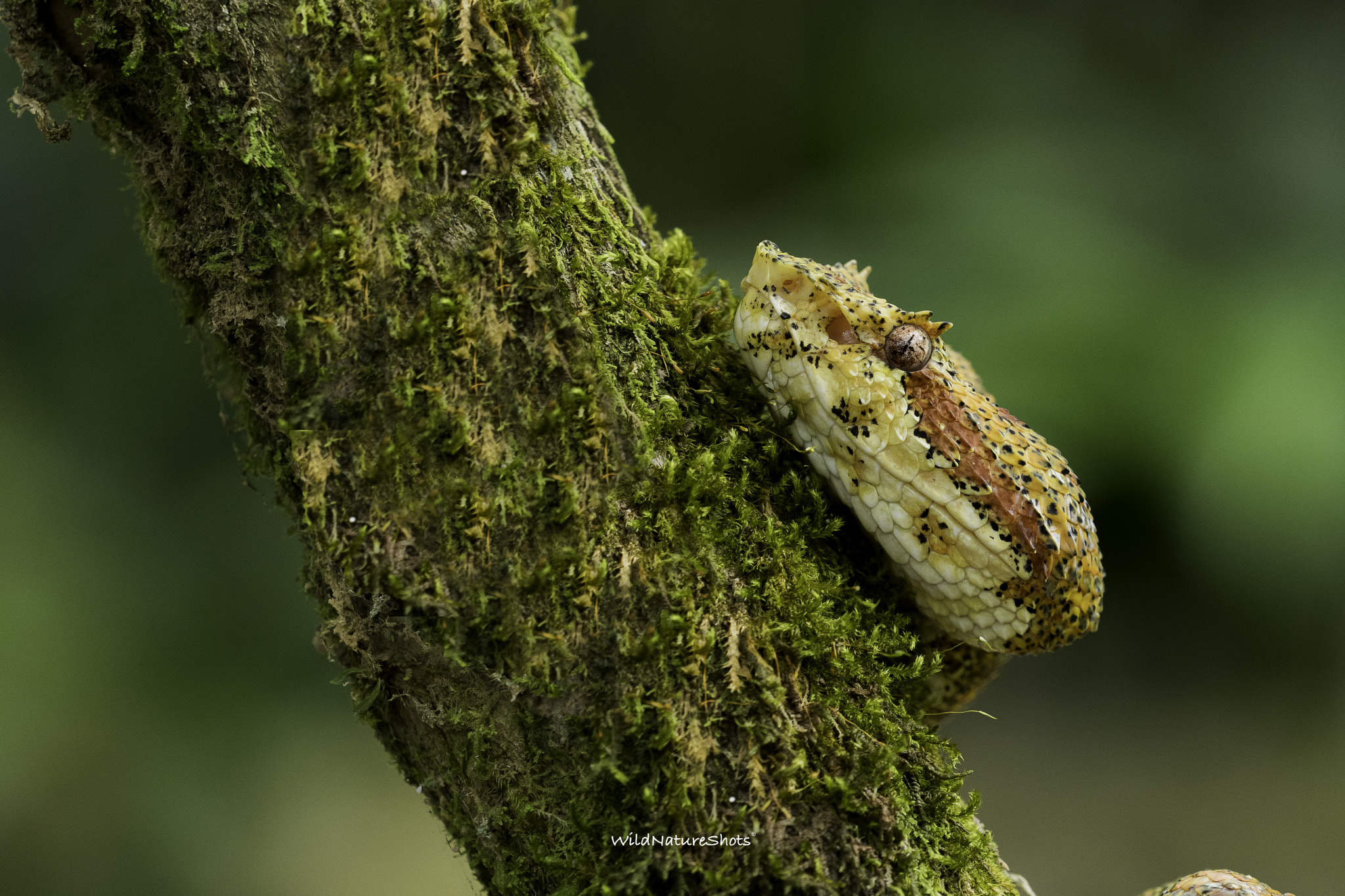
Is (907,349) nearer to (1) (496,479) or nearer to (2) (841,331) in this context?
(2) (841,331)

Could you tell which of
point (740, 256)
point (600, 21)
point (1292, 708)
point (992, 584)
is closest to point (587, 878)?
point (992, 584)

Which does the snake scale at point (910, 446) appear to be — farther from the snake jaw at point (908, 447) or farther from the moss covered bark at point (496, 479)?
the moss covered bark at point (496, 479)

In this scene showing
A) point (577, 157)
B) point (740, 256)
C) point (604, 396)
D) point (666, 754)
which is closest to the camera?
point (666, 754)

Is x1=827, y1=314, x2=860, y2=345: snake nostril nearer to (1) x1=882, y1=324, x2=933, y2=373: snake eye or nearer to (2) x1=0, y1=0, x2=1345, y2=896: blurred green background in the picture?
(1) x1=882, y1=324, x2=933, y2=373: snake eye

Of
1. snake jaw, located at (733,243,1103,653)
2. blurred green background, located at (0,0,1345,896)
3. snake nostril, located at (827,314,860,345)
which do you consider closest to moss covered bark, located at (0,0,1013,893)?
snake jaw, located at (733,243,1103,653)

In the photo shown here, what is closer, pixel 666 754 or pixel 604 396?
pixel 666 754

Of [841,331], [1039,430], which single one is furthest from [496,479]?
[1039,430]

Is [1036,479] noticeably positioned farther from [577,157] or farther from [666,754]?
[577,157]

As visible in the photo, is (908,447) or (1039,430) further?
(1039,430)
